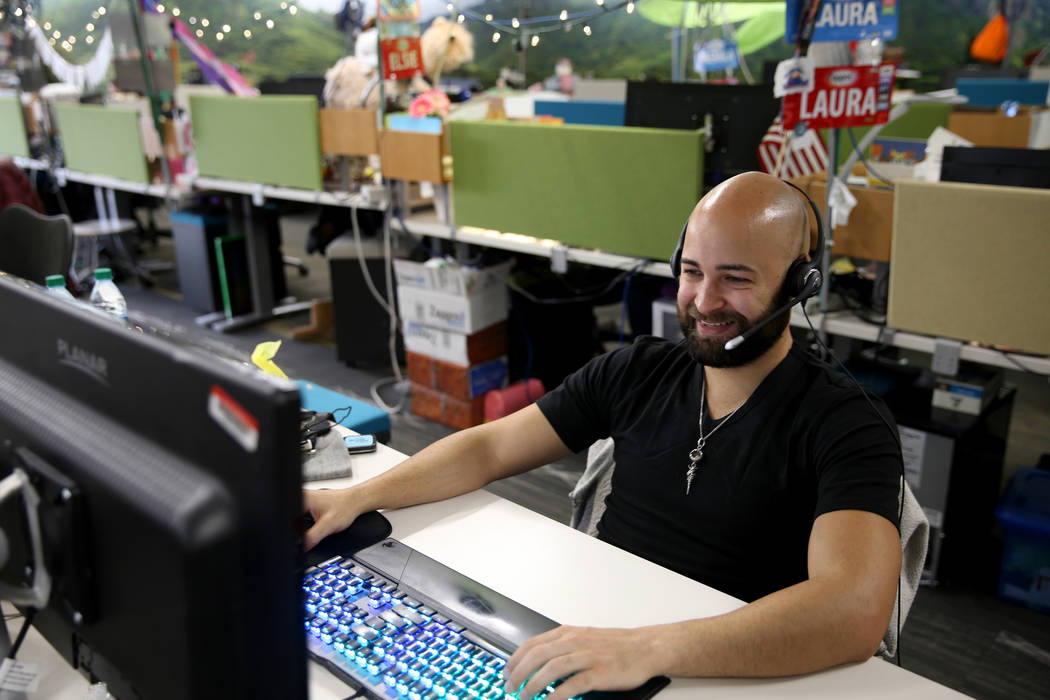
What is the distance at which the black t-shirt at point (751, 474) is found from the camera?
1.11 meters

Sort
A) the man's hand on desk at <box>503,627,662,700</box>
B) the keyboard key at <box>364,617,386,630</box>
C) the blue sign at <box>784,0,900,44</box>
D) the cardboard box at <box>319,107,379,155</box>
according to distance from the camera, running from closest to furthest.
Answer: the man's hand on desk at <box>503,627,662,700</box>, the keyboard key at <box>364,617,386,630</box>, the blue sign at <box>784,0,900,44</box>, the cardboard box at <box>319,107,379,155</box>

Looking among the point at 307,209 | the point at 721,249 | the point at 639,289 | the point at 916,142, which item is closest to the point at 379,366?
the point at 639,289

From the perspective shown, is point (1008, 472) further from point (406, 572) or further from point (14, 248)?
point (14, 248)

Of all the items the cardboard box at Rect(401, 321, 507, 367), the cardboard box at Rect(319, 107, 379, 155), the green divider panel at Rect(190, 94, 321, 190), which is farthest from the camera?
the green divider panel at Rect(190, 94, 321, 190)

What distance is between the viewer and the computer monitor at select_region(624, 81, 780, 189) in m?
2.59

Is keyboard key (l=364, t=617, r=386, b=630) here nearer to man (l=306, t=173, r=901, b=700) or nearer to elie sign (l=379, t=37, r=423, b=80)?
man (l=306, t=173, r=901, b=700)

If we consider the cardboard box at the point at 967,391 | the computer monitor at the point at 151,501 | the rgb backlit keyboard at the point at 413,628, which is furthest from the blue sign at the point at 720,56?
the computer monitor at the point at 151,501

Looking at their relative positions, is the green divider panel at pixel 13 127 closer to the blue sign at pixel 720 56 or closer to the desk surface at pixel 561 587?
the blue sign at pixel 720 56

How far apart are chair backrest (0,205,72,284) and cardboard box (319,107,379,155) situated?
1062 millimetres

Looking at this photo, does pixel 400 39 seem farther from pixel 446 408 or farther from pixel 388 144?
pixel 446 408

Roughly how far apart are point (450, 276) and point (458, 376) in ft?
1.31

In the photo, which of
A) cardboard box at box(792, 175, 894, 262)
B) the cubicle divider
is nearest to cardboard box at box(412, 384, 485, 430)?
the cubicle divider

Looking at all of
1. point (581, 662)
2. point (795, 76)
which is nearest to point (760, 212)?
point (581, 662)

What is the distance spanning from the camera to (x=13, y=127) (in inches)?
217
